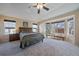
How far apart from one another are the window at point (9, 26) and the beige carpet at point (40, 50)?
1.02ft

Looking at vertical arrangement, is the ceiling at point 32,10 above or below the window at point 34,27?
above

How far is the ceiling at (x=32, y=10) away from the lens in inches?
84.7

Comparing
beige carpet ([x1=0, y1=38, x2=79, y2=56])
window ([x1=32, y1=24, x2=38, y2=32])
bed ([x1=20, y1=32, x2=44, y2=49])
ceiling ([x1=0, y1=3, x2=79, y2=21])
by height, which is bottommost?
beige carpet ([x1=0, y1=38, x2=79, y2=56])

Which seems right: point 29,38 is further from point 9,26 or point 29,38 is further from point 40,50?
point 9,26

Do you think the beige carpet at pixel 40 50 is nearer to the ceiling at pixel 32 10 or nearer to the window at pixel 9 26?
the window at pixel 9 26

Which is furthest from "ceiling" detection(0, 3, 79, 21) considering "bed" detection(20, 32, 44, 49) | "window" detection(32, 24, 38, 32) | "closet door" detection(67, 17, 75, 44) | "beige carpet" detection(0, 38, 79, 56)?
"beige carpet" detection(0, 38, 79, 56)

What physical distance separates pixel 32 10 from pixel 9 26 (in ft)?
2.40

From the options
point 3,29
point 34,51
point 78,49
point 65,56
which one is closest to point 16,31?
point 3,29

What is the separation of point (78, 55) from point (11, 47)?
1706mm

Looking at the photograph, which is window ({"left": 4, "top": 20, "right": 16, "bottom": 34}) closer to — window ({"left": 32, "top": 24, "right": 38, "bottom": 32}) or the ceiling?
the ceiling

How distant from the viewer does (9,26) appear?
224 cm

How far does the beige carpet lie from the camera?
2146 mm

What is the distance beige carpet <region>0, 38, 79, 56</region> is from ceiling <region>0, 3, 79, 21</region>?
0.72 m

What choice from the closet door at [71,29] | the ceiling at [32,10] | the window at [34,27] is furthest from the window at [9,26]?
the closet door at [71,29]
